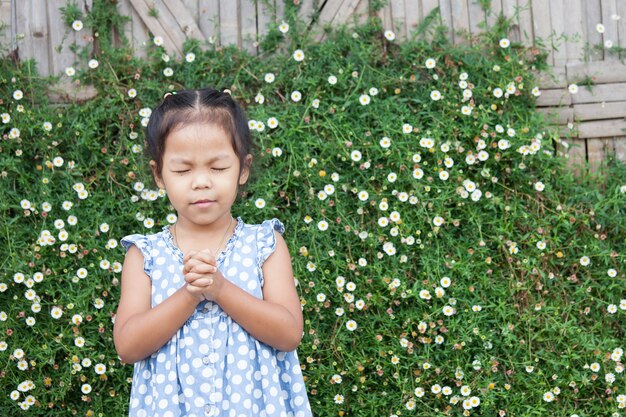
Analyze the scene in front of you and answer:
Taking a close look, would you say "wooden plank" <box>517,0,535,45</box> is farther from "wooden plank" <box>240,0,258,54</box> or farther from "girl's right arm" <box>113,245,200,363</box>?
"girl's right arm" <box>113,245,200,363</box>

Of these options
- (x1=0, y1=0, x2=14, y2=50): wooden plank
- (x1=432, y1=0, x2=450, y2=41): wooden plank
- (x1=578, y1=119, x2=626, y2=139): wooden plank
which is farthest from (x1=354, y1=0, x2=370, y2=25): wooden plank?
(x1=0, y1=0, x2=14, y2=50): wooden plank

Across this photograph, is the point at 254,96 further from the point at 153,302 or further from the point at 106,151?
the point at 153,302

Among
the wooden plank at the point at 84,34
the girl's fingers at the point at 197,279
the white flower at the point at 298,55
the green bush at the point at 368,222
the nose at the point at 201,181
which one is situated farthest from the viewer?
the wooden plank at the point at 84,34

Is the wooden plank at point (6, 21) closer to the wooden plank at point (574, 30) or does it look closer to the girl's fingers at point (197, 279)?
the girl's fingers at point (197, 279)

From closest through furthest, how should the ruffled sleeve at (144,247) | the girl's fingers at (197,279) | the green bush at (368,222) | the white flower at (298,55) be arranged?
the girl's fingers at (197,279) < the ruffled sleeve at (144,247) < the green bush at (368,222) < the white flower at (298,55)

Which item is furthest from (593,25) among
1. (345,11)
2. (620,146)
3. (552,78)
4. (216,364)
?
(216,364)

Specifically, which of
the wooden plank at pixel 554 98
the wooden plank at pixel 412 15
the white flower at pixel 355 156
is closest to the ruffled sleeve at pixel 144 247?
the white flower at pixel 355 156

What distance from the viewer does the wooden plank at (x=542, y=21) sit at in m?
3.59

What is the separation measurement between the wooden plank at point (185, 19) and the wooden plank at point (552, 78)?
142cm

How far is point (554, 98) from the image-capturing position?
3.57 metres

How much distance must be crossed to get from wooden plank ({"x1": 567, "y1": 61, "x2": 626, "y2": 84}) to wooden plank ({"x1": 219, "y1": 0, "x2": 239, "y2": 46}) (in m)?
1.40

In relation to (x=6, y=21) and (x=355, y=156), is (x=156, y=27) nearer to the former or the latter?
(x=6, y=21)

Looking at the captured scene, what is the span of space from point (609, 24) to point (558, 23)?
22 centimetres

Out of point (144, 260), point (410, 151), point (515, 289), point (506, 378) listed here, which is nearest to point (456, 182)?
point (410, 151)
